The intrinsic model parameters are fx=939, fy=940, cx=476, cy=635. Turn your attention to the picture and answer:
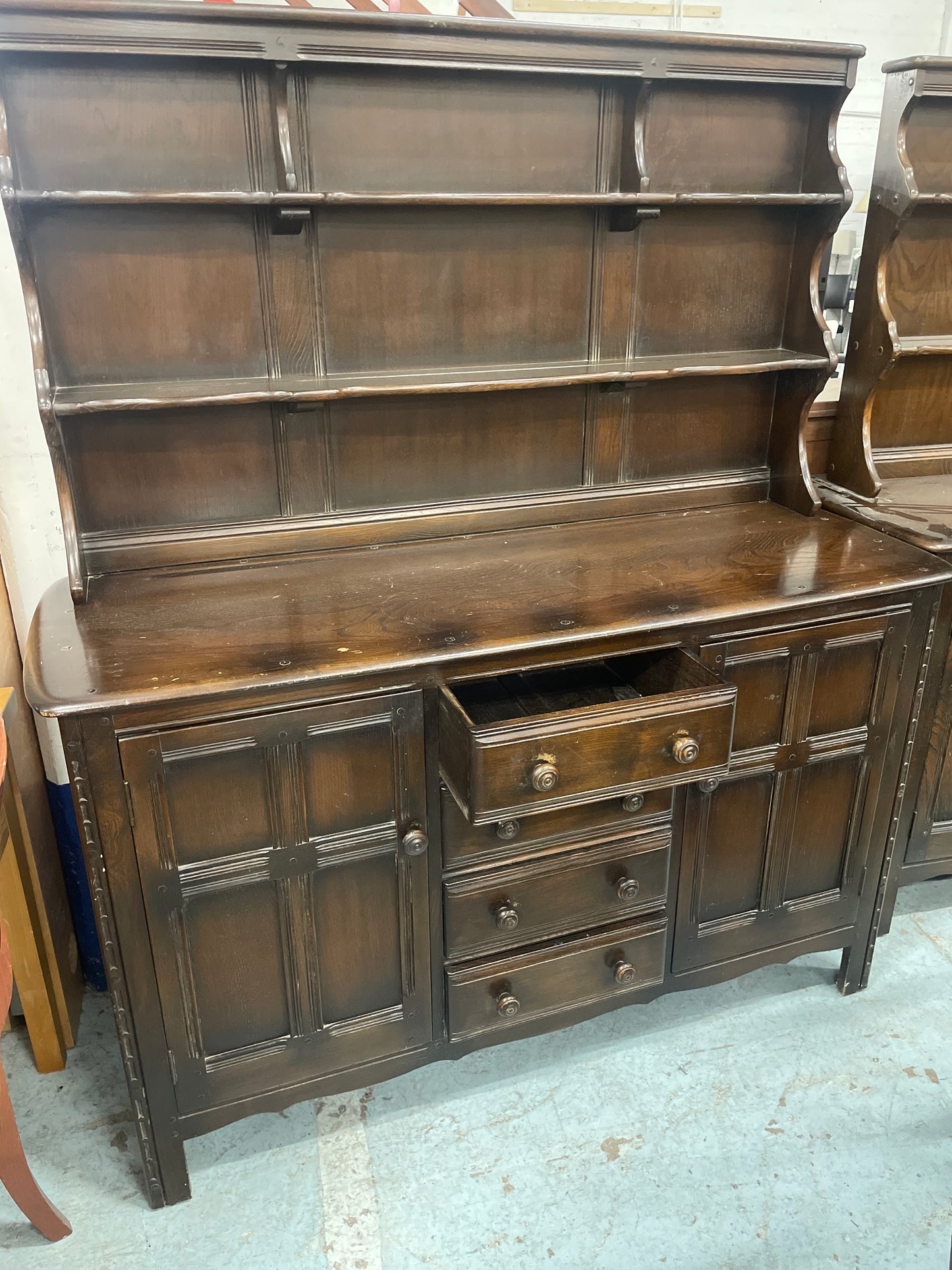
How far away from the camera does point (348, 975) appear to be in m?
1.73

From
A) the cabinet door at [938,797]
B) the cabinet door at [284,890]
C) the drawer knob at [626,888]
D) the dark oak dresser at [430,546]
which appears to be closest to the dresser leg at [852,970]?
the dark oak dresser at [430,546]

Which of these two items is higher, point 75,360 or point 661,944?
point 75,360

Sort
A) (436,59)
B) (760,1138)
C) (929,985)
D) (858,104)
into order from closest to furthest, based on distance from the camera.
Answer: (436,59) → (760,1138) → (929,985) → (858,104)

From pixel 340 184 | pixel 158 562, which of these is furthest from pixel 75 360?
pixel 340 184

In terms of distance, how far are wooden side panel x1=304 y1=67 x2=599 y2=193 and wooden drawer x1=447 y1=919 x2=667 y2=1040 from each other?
1504 millimetres

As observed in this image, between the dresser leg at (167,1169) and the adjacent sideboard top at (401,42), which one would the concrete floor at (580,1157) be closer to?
the dresser leg at (167,1169)

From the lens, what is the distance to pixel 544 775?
146cm

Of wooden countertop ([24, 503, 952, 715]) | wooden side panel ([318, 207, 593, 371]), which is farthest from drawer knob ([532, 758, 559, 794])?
wooden side panel ([318, 207, 593, 371])

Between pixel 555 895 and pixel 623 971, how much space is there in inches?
9.3

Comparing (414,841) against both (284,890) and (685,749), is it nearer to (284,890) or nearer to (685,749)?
(284,890)

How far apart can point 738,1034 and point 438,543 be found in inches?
50.8

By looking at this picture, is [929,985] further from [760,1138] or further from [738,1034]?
[760,1138]

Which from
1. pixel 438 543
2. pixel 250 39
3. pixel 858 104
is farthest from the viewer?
pixel 858 104

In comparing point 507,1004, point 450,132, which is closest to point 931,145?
point 450,132
